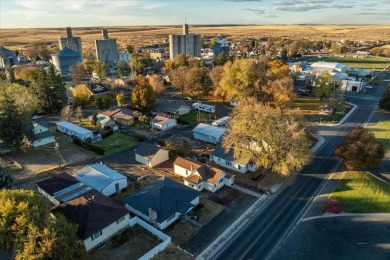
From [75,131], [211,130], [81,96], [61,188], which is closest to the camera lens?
[61,188]

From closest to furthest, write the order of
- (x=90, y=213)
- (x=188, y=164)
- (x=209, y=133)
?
(x=90, y=213), (x=188, y=164), (x=209, y=133)

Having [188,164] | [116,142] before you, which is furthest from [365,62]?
[188,164]

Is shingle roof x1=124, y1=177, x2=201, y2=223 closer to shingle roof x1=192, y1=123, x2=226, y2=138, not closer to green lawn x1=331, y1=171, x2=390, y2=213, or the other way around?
green lawn x1=331, y1=171, x2=390, y2=213

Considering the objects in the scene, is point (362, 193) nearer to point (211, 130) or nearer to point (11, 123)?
point (211, 130)

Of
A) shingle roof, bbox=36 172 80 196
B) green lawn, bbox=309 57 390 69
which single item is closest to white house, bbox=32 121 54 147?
shingle roof, bbox=36 172 80 196

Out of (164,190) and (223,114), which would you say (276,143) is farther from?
(223,114)

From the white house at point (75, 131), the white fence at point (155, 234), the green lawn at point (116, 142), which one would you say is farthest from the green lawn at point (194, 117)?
the white fence at point (155, 234)

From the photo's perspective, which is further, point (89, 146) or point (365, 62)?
point (365, 62)
